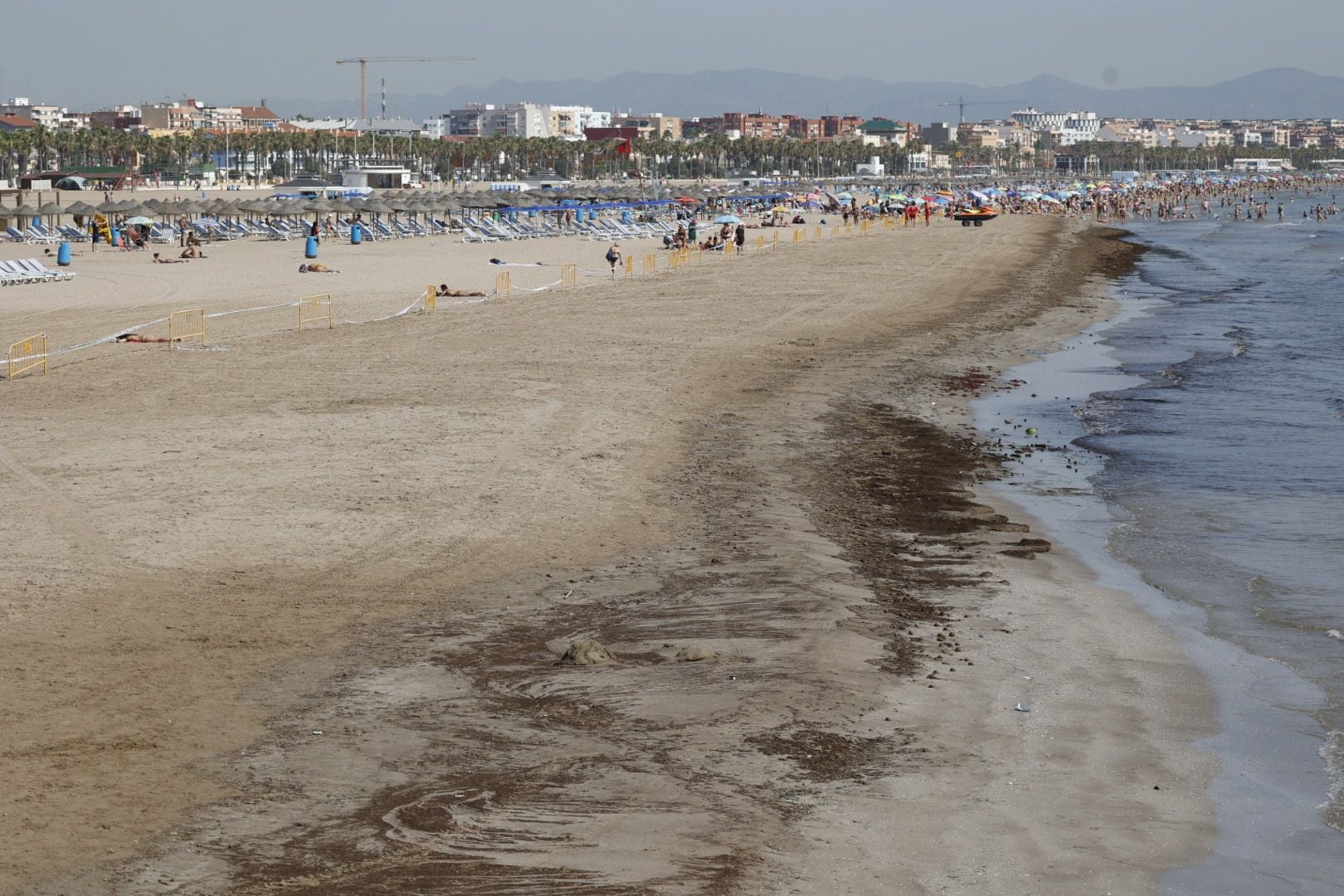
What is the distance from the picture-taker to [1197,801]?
23.8ft

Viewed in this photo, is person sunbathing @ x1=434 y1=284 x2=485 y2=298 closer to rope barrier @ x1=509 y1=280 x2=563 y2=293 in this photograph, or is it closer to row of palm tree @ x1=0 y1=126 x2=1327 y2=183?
rope barrier @ x1=509 y1=280 x2=563 y2=293

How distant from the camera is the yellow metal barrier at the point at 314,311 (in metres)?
25.5

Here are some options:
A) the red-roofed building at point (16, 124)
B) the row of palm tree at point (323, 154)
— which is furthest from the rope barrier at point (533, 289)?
the red-roofed building at point (16, 124)

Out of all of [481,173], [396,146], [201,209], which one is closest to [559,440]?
[201,209]

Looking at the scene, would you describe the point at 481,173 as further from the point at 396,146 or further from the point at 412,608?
the point at 412,608

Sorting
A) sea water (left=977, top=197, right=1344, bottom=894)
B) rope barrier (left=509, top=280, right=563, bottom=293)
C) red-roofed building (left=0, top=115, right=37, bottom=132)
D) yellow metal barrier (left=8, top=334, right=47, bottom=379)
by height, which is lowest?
sea water (left=977, top=197, right=1344, bottom=894)

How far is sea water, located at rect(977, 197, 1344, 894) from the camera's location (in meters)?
7.32

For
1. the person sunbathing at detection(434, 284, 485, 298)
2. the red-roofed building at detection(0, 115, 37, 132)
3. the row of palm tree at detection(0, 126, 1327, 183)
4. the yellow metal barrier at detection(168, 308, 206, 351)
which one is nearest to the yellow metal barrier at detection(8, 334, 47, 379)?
the yellow metal barrier at detection(168, 308, 206, 351)

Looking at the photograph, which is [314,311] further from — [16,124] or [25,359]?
[16,124]

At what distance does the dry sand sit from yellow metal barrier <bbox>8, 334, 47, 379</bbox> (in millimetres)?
939

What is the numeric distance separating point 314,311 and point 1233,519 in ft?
62.3

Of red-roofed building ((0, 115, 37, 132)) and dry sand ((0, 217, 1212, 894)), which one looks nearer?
dry sand ((0, 217, 1212, 894))

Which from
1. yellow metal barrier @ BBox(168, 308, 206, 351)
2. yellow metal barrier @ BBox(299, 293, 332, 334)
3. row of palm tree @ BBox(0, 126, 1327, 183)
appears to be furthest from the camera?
row of palm tree @ BBox(0, 126, 1327, 183)

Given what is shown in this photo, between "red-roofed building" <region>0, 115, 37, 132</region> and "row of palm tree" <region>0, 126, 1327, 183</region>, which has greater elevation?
"red-roofed building" <region>0, 115, 37, 132</region>
